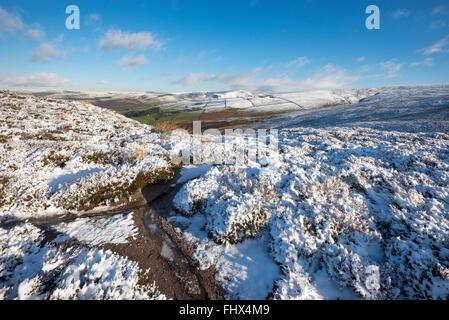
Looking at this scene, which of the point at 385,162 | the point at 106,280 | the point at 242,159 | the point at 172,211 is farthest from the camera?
the point at 242,159

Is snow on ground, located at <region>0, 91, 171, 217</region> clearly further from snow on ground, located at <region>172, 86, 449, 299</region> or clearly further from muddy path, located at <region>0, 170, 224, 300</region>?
snow on ground, located at <region>172, 86, 449, 299</region>

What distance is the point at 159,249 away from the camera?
662cm

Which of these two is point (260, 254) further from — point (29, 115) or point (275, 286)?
point (29, 115)

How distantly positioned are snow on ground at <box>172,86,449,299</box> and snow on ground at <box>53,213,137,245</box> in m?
2.16

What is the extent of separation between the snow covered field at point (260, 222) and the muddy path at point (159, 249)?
0.27 m

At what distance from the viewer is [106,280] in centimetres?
512

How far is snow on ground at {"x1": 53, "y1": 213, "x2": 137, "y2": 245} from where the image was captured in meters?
6.91

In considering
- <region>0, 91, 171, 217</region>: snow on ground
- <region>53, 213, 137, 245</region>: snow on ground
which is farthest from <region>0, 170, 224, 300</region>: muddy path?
<region>0, 91, 171, 217</region>: snow on ground

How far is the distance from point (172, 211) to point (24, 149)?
12724 mm

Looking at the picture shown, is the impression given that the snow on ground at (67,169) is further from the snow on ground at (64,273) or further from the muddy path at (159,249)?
the snow on ground at (64,273)

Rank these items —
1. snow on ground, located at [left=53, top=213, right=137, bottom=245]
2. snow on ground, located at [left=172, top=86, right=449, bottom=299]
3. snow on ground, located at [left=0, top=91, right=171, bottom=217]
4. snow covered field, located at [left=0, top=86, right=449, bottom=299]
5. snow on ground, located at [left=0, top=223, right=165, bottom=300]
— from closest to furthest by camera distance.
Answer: snow on ground, located at [left=0, top=223, right=165, bottom=300] < snow covered field, located at [left=0, top=86, right=449, bottom=299] < snow on ground, located at [left=172, top=86, right=449, bottom=299] < snow on ground, located at [left=53, top=213, right=137, bottom=245] < snow on ground, located at [left=0, top=91, right=171, bottom=217]

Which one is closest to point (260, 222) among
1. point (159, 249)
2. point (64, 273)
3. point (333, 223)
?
point (333, 223)

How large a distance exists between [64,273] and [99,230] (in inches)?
89.5
